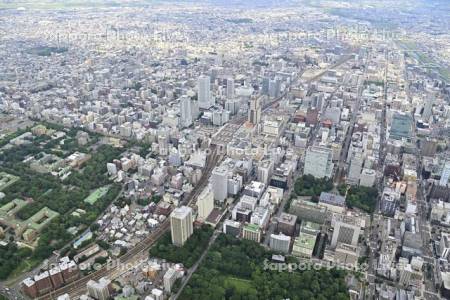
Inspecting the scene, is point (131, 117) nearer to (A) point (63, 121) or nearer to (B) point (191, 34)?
(A) point (63, 121)

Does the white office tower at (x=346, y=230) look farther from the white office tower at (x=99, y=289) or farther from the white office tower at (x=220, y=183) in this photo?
the white office tower at (x=99, y=289)

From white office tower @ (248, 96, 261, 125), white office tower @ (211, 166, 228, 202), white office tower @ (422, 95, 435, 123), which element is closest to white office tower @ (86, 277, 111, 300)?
white office tower @ (211, 166, 228, 202)

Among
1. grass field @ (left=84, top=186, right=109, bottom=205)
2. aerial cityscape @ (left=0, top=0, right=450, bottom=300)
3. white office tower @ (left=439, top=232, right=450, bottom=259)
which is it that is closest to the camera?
aerial cityscape @ (left=0, top=0, right=450, bottom=300)

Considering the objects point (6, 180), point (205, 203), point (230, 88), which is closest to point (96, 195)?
point (6, 180)

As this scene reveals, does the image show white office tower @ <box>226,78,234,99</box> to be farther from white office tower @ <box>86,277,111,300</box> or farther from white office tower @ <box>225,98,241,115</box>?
white office tower @ <box>86,277,111,300</box>

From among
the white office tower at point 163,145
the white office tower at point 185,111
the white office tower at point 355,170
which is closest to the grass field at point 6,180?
the white office tower at point 163,145

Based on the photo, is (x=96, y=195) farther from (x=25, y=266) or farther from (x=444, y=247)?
(x=444, y=247)

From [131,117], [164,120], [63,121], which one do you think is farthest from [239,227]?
[63,121]
